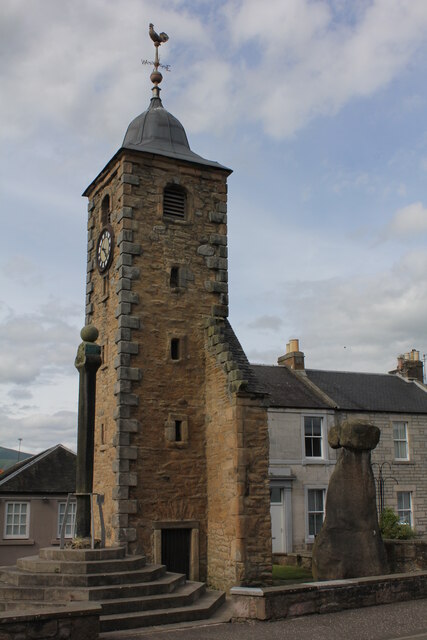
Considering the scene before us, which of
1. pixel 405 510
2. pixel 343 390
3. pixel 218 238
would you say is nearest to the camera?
pixel 218 238

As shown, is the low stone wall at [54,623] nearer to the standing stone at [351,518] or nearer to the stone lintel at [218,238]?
the standing stone at [351,518]

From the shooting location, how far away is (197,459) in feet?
53.7

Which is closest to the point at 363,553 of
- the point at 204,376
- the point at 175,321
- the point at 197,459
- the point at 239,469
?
the point at 239,469

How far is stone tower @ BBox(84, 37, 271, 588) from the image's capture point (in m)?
15.1

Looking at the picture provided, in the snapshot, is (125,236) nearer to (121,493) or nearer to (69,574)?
Result: (121,493)

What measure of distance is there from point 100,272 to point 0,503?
10.1 m

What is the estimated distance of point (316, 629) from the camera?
1010 centimetres

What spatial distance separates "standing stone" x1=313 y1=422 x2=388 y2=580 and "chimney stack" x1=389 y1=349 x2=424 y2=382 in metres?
17.1

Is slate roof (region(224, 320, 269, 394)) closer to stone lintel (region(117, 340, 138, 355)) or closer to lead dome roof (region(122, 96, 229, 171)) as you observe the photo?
stone lintel (region(117, 340, 138, 355))

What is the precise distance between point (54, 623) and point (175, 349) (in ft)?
29.7

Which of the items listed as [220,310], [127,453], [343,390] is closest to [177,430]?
[127,453]

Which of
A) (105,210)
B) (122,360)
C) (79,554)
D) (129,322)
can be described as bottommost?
(79,554)

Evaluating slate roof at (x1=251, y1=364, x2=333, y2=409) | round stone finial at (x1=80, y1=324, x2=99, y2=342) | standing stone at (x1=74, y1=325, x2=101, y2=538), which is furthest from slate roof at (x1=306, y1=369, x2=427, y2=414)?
standing stone at (x1=74, y1=325, x2=101, y2=538)

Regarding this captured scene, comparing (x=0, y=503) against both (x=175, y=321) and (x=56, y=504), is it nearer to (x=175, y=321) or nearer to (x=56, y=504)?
(x=56, y=504)
